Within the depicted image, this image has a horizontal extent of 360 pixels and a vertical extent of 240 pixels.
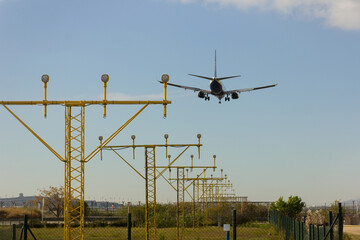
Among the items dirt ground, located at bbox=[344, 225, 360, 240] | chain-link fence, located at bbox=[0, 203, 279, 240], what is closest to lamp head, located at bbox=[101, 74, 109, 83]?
chain-link fence, located at bbox=[0, 203, 279, 240]

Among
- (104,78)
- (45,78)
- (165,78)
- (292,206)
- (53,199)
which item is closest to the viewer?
(165,78)

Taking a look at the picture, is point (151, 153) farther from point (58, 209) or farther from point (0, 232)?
point (58, 209)

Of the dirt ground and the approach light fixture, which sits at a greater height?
the approach light fixture

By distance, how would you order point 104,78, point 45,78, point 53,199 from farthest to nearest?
point 53,199 → point 45,78 → point 104,78

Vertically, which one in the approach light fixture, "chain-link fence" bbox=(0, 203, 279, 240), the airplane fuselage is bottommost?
"chain-link fence" bbox=(0, 203, 279, 240)

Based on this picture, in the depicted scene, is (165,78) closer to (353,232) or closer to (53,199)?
(353,232)

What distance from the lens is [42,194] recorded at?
111 metres

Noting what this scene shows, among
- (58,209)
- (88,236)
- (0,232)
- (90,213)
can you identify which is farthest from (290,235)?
(58,209)

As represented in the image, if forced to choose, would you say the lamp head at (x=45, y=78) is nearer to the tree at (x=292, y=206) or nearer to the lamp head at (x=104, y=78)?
the lamp head at (x=104, y=78)

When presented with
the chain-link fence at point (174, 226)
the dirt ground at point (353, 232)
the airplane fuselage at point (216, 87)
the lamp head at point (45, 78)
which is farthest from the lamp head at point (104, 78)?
the airplane fuselage at point (216, 87)

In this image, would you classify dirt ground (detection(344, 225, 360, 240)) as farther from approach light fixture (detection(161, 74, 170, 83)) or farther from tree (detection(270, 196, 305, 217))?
approach light fixture (detection(161, 74, 170, 83))

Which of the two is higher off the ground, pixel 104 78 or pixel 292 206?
pixel 104 78

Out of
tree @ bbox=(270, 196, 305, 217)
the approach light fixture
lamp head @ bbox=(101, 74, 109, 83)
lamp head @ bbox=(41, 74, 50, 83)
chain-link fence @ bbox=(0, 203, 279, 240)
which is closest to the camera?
the approach light fixture

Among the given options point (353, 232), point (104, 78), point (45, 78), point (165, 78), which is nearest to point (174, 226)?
point (353, 232)
